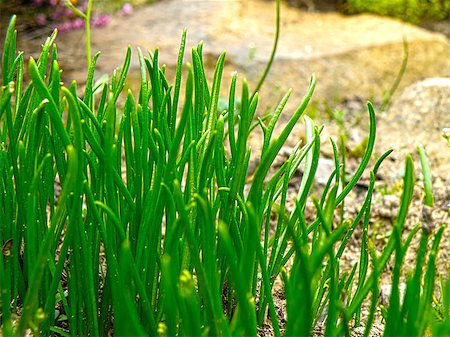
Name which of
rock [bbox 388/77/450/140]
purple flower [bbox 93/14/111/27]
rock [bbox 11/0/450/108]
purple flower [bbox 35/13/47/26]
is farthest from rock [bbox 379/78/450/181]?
purple flower [bbox 35/13/47/26]

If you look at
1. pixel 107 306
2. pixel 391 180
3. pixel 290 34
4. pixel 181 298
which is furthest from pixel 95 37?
Result: pixel 181 298

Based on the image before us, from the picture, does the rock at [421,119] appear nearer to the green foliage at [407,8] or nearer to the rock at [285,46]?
the rock at [285,46]

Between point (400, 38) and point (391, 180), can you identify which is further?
point (400, 38)

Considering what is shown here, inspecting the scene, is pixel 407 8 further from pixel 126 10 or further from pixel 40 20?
pixel 40 20

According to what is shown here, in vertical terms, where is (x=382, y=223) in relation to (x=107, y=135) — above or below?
below

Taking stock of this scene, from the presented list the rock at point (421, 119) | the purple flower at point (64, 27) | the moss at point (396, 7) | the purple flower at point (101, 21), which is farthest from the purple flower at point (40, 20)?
the rock at point (421, 119)

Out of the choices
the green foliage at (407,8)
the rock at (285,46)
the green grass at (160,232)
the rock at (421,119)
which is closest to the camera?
the green grass at (160,232)

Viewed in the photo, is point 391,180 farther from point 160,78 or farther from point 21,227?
point 21,227
